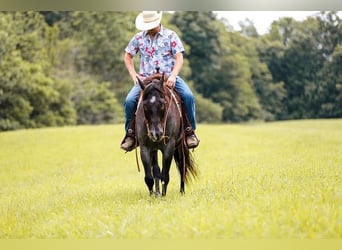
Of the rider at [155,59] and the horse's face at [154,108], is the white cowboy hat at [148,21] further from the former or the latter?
the horse's face at [154,108]

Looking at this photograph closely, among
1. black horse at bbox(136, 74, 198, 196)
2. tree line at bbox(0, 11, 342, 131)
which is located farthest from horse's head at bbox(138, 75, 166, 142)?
tree line at bbox(0, 11, 342, 131)

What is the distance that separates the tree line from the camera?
306 inches

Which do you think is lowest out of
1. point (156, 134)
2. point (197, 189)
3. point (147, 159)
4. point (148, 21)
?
point (197, 189)

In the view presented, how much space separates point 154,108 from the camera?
552 cm

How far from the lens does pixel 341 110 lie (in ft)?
24.8

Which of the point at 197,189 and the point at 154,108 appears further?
the point at 197,189

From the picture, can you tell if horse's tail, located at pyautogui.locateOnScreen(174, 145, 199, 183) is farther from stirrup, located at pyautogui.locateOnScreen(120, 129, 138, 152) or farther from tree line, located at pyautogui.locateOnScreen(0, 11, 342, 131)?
tree line, located at pyautogui.locateOnScreen(0, 11, 342, 131)

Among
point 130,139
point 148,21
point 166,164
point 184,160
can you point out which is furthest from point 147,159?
point 148,21

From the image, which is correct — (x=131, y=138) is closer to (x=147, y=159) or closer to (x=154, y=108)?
(x=147, y=159)

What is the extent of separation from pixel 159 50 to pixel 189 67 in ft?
17.9

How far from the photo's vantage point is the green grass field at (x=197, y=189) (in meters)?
5.04

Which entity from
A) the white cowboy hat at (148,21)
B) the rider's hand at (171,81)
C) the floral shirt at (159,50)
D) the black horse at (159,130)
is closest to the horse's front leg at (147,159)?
the black horse at (159,130)

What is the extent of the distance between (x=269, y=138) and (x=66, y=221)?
461cm

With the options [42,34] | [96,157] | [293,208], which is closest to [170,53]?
[293,208]
